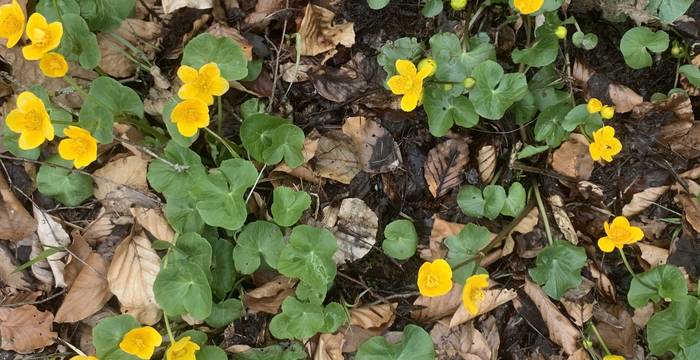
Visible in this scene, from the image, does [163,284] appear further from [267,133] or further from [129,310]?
[267,133]

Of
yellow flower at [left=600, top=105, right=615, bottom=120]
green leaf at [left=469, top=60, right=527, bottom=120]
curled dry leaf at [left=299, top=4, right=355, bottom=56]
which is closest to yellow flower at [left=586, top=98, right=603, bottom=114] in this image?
yellow flower at [left=600, top=105, right=615, bottom=120]

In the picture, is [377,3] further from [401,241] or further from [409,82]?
[401,241]

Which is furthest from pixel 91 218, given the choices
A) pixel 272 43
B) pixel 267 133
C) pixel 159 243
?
pixel 272 43

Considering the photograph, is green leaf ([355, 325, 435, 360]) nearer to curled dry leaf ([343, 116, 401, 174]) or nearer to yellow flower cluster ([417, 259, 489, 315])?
yellow flower cluster ([417, 259, 489, 315])

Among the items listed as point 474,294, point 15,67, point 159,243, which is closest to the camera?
point 474,294

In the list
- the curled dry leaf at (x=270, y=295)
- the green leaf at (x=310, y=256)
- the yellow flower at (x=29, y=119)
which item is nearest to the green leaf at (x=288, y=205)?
the green leaf at (x=310, y=256)

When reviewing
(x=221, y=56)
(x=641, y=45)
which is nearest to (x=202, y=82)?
(x=221, y=56)
